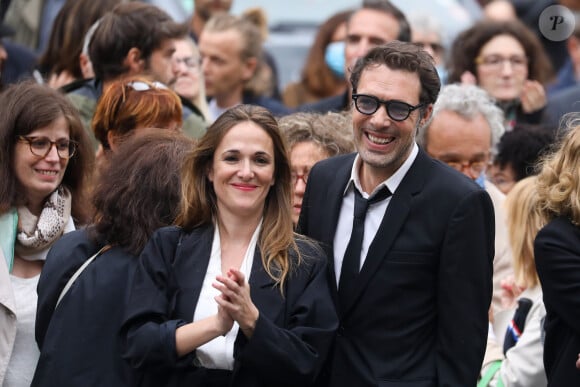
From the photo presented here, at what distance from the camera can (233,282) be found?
482 cm

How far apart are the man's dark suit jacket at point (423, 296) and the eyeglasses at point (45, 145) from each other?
5.40 feet

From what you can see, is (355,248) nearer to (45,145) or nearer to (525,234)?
(525,234)

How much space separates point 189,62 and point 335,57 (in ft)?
6.47

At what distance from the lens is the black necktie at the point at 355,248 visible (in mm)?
5281

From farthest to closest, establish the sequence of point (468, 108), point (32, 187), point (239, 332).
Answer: point (468, 108)
point (32, 187)
point (239, 332)

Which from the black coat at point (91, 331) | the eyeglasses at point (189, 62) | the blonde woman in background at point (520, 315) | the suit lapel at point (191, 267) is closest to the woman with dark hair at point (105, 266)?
the black coat at point (91, 331)

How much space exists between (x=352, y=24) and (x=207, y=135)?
3751 mm

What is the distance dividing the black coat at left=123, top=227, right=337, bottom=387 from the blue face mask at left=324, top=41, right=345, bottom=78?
203 inches

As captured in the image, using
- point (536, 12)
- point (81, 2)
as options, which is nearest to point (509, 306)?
point (81, 2)

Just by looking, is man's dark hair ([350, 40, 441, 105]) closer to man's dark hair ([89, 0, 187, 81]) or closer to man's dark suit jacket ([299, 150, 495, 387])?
man's dark suit jacket ([299, 150, 495, 387])

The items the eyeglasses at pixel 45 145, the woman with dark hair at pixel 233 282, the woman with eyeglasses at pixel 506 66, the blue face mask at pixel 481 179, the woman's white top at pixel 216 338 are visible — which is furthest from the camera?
the woman with eyeglasses at pixel 506 66

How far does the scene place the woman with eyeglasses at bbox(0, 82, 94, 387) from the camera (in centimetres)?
583

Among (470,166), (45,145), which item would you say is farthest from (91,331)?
(470,166)

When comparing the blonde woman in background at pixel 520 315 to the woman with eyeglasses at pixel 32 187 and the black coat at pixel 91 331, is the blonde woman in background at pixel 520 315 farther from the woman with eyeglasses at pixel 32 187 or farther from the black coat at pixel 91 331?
the woman with eyeglasses at pixel 32 187
